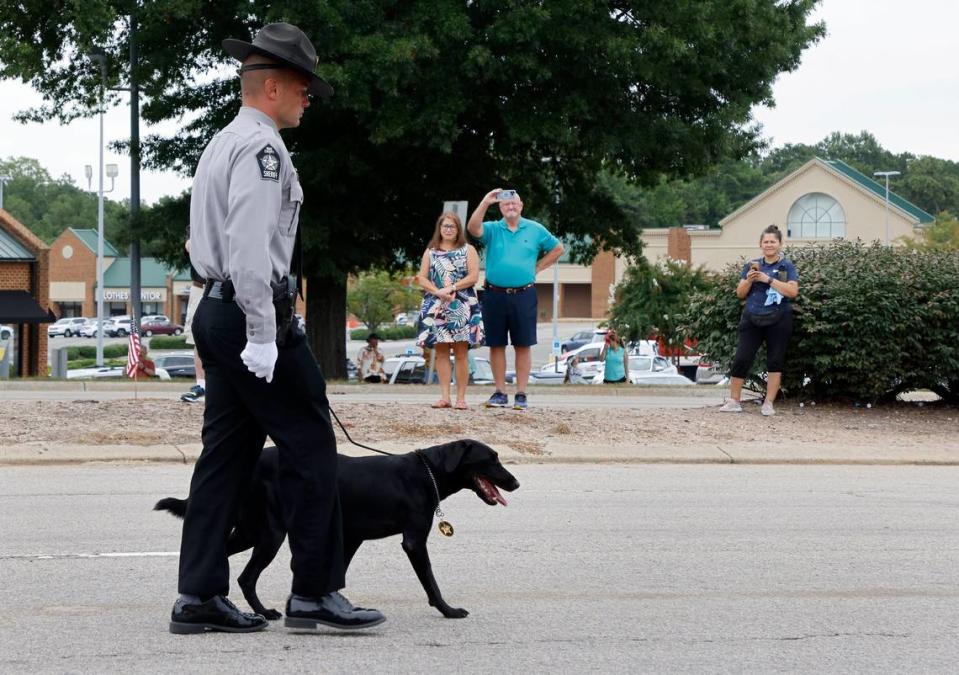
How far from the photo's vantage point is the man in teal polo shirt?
40.1 feet

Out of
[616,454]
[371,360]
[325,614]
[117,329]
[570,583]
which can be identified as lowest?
[570,583]

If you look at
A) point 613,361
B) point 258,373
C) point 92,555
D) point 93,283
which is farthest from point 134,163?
point 93,283

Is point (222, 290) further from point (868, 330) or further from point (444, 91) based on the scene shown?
point (444, 91)

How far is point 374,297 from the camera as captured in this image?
70688mm

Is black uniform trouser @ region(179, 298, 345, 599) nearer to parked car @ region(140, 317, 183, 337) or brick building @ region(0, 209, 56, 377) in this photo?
brick building @ region(0, 209, 56, 377)

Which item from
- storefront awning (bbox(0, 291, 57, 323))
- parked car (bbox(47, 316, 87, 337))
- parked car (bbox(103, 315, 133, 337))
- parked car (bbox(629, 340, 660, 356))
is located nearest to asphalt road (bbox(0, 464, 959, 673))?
storefront awning (bbox(0, 291, 57, 323))

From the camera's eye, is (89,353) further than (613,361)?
Yes

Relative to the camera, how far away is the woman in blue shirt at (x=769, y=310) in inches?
508

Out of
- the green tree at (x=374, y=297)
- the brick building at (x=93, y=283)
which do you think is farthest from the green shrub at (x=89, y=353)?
the brick building at (x=93, y=283)

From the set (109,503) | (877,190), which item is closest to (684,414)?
(109,503)

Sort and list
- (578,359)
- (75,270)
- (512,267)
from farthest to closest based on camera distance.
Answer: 1. (75,270)
2. (578,359)
3. (512,267)

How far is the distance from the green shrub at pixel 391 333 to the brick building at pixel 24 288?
40100 millimetres

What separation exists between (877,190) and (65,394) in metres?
75.6

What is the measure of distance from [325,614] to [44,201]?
16655 cm
